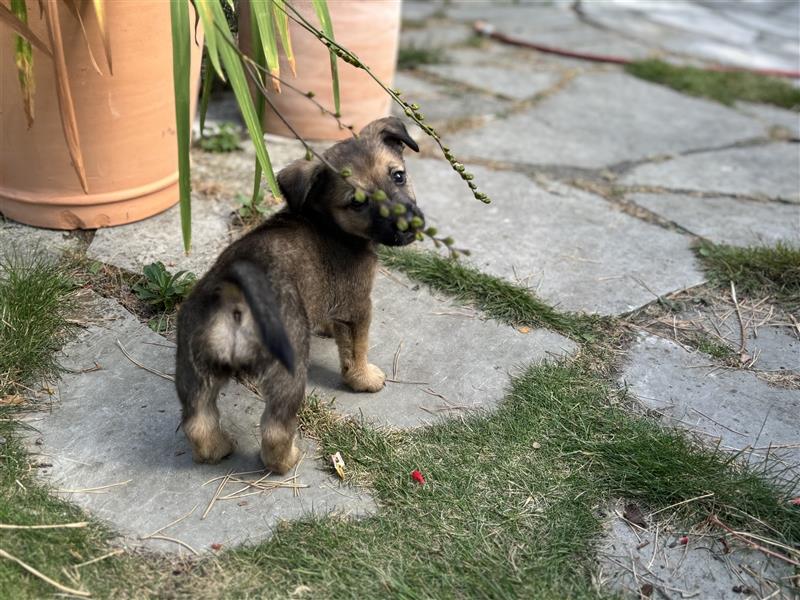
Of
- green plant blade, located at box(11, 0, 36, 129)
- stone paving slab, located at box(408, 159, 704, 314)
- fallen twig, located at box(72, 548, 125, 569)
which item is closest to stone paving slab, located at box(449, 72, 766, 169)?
stone paving slab, located at box(408, 159, 704, 314)

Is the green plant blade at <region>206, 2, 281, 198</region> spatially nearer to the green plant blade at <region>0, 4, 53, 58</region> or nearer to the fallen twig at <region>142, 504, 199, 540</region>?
the green plant blade at <region>0, 4, 53, 58</region>

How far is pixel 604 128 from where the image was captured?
5582 mm

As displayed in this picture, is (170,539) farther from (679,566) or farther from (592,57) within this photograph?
(592,57)

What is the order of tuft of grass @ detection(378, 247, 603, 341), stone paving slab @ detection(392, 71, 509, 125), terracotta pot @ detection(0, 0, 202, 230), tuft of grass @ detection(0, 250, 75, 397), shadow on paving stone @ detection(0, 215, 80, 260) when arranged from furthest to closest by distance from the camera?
stone paving slab @ detection(392, 71, 509, 125)
shadow on paving stone @ detection(0, 215, 80, 260)
tuft of grass @ detection(378, 247, 603, 341)
terracotta pot @ detection(0, 0, 202, 230)
tuft of grass @ detection(0, 250, 75, 397)

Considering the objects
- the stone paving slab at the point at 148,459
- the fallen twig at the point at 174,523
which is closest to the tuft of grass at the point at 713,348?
the stone paving slab at the point at 148,459

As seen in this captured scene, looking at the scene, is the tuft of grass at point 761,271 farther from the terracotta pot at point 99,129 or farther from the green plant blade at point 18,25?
the green plant blade at point 18,25

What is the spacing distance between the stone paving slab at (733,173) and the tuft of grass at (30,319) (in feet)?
10.7

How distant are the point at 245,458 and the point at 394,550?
0.65m

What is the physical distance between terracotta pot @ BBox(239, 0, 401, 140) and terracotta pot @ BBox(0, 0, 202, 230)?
2.91ft

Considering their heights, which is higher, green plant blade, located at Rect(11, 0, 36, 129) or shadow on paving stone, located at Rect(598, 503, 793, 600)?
green plant blade, located at Rect(11, 0, 36, 129)

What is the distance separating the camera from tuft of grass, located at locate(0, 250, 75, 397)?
2.77m

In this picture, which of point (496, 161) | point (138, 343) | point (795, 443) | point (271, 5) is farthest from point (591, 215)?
point (138, 343)

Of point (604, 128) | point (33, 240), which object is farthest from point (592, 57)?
point (33, 240)

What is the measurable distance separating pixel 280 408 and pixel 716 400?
168 centimetres
